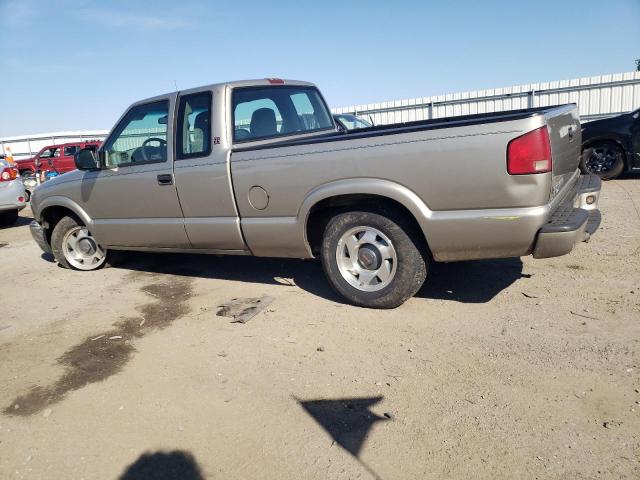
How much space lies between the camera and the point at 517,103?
54.5 feet

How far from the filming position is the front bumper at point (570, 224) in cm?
309

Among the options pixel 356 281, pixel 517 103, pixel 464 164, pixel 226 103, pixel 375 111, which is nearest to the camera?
pixel 464 164

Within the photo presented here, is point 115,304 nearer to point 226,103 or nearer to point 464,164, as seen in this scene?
point 226,103

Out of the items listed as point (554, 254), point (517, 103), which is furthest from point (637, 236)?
point (517, 103)

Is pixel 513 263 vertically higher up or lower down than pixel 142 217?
lower down

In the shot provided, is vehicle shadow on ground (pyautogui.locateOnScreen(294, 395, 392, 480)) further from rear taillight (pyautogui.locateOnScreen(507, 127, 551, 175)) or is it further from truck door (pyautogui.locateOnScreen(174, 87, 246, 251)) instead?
truck door (pyautogui.locateOnScreen(174, 87, 246, 251))

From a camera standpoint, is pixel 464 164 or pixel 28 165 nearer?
pixel 464 164

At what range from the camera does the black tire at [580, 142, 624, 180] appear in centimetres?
899

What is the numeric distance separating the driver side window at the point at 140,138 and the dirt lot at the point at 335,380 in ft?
4.52

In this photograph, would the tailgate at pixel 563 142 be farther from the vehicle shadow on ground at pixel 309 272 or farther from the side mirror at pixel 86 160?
the side mirror at pixel 86 160

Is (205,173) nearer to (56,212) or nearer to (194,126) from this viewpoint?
(194,126)

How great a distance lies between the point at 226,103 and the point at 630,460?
3.82m

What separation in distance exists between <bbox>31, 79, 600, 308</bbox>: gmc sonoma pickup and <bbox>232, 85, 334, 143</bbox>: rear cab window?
1 cm

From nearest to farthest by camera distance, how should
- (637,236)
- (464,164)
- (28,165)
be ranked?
(464,164) < (637,236) < (28,165)
